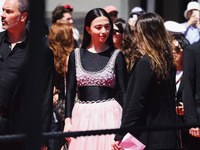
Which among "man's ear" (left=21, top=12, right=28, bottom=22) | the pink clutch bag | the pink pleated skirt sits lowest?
the pink pleated skirt

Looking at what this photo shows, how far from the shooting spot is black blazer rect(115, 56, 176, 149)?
324 centimetres

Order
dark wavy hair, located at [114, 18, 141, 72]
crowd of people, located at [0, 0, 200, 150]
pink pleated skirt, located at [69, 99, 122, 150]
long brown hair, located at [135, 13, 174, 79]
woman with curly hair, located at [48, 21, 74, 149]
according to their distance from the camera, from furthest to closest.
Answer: woman with curly hair, located at [48, 21, 74, 149] < dark wavy hair, located at [114, 18, 141, 72] < pink pleated skirt, located at [69, 99, 122, 150] < long brown hair, located at [135, 13, 174, 79] < crowd of people, located at [0, 0, 200, 150]

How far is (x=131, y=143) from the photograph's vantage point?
10.2 ft

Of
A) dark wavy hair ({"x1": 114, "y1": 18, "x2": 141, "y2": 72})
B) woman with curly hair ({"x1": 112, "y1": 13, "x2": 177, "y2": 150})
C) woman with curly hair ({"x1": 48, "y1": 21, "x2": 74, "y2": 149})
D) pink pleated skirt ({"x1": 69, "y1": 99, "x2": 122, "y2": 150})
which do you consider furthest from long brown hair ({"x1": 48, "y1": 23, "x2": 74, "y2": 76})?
woman with curly hair ({"x1": 112, "y1": 13, "x2": 177, "y2": 150})

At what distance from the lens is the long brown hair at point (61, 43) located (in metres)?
5.08

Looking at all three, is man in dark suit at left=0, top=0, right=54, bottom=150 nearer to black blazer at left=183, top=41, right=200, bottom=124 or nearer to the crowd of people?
the crowd of people

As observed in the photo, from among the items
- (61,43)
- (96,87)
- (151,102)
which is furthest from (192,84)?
(61,43)

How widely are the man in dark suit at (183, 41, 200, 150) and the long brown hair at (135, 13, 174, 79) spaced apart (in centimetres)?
14

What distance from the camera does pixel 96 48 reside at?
4121mm

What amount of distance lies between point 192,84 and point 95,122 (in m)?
0.95

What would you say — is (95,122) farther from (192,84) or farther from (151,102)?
(192,84)

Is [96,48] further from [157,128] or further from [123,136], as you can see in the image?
[157,128]

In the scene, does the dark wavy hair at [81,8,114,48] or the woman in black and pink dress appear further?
the dark wavy hair at [81,8,114,48]

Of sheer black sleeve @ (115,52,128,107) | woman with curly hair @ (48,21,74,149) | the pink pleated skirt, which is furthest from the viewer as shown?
woman with curly hair @ (48,21,74,149)
